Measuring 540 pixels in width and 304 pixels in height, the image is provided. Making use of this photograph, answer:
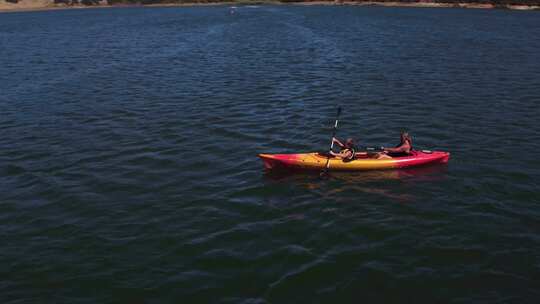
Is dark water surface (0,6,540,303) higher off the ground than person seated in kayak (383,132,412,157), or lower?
lower

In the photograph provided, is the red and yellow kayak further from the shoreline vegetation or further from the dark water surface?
the shoreline vegetation

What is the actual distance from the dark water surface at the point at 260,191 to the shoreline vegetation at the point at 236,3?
246 feet

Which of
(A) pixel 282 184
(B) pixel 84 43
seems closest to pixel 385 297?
(A) pixel 282 184

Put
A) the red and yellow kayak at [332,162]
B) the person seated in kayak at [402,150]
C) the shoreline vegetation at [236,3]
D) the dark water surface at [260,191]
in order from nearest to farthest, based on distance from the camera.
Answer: the dark water surface at [260,191] → the red and yellow kayak at [332,162] → the person seated in kayak at [402,150] → the shoreline vegetation at [236,3]

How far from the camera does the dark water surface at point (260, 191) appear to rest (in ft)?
44.6

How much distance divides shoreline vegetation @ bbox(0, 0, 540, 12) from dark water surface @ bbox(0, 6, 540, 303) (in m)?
75.1

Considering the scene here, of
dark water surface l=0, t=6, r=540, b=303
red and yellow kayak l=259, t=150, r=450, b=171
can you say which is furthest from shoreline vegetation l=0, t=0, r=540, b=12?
red and yellow kayak l=259, t=150, r=450, b=171

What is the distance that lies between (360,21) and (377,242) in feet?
258

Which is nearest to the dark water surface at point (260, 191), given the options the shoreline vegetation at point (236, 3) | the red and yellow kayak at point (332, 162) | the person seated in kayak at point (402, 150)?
the red and yellow kayak at point (332, 162)

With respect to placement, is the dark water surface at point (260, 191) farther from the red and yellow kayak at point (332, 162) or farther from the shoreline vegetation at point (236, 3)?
the shoreline vegetation at point (236, 3)

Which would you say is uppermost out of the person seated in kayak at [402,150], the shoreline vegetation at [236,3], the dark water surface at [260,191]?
the shoreline vegetation at [236,3]

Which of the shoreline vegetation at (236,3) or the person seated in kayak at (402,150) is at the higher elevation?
the shoreline vegetation at (236,3)

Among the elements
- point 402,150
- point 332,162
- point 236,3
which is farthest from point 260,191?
point 236,3

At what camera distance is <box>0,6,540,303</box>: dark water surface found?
13586 millimetres
